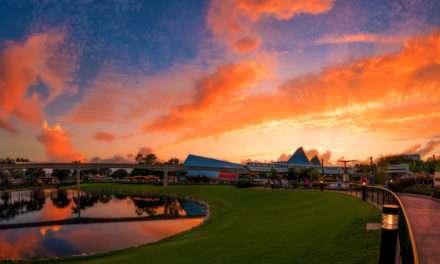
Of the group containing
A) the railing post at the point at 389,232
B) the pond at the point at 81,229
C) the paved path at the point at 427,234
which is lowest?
the pond at the point at 81,229

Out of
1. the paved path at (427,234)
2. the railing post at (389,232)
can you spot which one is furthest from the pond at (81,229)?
the railing post at (389,232)

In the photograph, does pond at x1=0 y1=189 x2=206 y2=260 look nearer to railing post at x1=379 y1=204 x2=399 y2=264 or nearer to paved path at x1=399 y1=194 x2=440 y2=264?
paved path at x1=399 y1=194 x2=440 y2=264

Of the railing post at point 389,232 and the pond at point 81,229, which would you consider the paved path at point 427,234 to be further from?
the pond at point 81,229

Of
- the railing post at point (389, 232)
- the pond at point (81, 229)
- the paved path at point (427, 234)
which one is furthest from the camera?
the pond at point (81, 229)

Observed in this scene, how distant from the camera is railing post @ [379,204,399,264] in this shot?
16.0 feet

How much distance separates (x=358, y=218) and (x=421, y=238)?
7855 millimetres

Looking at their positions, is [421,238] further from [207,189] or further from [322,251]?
[207,189]

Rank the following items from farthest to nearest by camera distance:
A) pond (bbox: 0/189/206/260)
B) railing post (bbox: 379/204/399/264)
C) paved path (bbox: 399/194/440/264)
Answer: pond (bbox: 0/189/206/260) < paved path (bbox: 399/194/440/264) < railing post (bbox: 379/204/399/264)

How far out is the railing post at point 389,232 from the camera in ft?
16.0

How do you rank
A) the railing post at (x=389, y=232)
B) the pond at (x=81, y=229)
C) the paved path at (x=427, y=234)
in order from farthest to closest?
the pond at (x=81, y=229)
the paved path at (x=427, y=234)
the railing post at (x=389, y=232)

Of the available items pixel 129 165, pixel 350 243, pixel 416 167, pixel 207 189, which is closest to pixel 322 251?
pixel 350 243

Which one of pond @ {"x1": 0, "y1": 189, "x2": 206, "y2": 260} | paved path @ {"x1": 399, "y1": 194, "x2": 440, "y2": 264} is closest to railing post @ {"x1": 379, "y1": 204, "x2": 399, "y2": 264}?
paved path @ {"x1": 399, "y1": 194, "x2": 440, "y2": 264}

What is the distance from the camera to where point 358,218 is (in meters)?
18.7

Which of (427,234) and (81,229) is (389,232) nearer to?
(427,234)
